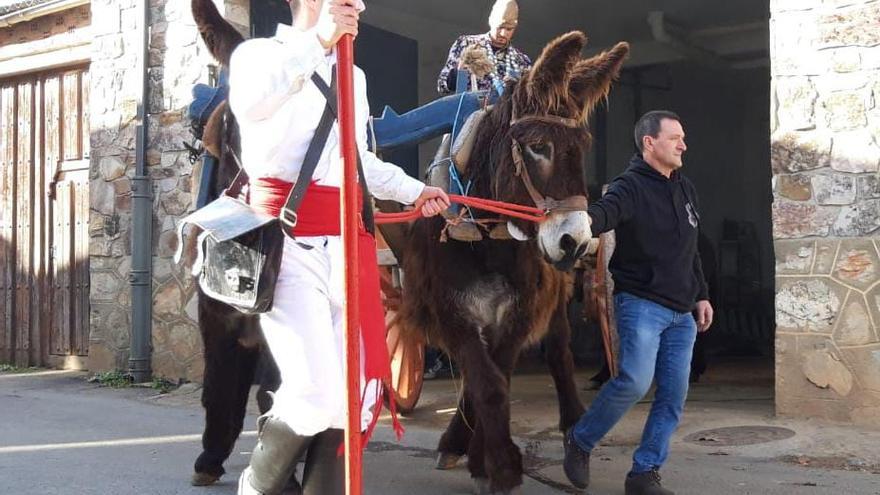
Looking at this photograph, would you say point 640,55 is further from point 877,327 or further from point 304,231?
point 304,231

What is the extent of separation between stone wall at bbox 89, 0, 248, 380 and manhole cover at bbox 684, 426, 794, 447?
4.41 metres

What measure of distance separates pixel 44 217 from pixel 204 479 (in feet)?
20.2

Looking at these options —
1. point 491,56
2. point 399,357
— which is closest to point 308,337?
point 491,56

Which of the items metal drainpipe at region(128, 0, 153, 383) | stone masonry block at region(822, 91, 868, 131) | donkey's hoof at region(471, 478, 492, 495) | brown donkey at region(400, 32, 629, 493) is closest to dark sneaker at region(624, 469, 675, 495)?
brown donkey at region(400, 32, 629, 493)

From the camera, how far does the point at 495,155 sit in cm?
455

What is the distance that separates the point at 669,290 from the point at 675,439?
6.53ft

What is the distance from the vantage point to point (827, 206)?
6.05 m

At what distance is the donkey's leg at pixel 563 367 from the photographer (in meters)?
5.61

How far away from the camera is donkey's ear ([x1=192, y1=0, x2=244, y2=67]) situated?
4402mm

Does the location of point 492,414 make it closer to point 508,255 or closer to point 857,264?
point 508,255

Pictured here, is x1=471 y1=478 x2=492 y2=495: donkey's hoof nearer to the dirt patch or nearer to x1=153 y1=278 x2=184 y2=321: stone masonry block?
the dirt patch

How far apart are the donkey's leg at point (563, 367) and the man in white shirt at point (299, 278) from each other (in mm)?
2783

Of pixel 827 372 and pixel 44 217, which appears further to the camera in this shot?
pixel 44 217

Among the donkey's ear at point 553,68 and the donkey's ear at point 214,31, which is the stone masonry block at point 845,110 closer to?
the donkey's ear at point 553,68
